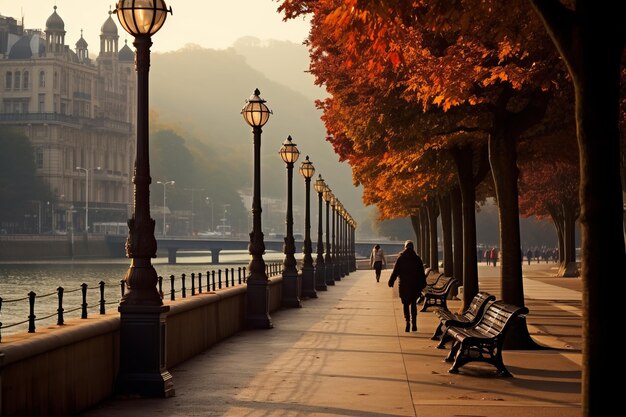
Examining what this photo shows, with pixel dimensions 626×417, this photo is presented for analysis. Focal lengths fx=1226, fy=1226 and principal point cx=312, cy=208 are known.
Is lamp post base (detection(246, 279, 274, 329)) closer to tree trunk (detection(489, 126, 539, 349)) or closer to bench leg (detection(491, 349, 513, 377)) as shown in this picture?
tree trunk (detection(489, 126, 539, 349))

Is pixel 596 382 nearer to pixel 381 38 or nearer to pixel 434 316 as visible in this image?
pixel 381 38

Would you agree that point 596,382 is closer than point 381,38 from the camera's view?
Yes

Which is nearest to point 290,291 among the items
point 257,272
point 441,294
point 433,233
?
point 441,294

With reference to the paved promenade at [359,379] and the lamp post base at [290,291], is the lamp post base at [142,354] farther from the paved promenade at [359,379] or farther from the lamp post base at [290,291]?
the lamp post base at [290,291]

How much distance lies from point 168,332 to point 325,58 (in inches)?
567

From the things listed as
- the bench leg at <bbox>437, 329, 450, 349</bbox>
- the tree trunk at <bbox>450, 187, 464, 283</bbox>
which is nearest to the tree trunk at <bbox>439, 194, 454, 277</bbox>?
the tree trunk at <bbox>450, 187, 464, 283</bbox>

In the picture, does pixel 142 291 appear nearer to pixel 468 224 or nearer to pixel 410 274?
pixel 410 274

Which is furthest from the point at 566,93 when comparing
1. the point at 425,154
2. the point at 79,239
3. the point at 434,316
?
the point at 79,239

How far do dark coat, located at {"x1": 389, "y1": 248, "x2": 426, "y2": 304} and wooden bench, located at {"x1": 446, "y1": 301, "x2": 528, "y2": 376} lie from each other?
769 cm

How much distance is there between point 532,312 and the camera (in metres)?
36.1

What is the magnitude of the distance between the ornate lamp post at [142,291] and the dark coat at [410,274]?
11.4m

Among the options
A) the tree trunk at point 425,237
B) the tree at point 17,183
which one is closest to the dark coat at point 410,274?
the tree trunk at point 425,237

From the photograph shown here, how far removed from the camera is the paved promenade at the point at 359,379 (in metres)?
14.6

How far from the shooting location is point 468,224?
30469 millimetres
